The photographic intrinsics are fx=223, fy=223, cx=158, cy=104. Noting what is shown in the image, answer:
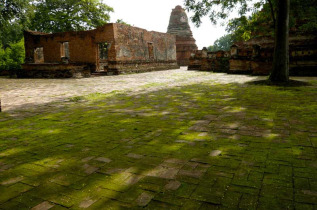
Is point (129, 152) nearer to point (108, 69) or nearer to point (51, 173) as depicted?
point (51, 173)

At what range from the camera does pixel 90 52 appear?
18234mm

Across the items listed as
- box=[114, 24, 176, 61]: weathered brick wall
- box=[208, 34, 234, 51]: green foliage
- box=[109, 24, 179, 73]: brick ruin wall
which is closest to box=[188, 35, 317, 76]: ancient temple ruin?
box=[109, 24, 179, 73]: brick ruin wall

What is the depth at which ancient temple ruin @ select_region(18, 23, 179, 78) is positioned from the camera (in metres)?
16.3

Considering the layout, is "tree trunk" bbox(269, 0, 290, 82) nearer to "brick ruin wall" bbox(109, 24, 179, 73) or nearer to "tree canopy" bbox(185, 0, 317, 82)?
"tree canopy" bbox(185, 0, 317, 82)

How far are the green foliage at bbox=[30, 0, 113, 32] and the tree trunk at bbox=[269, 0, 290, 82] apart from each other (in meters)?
23.9

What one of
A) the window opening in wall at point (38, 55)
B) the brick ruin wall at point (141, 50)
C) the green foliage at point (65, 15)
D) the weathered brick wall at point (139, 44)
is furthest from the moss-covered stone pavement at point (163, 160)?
the green foliage at point (65, 15)

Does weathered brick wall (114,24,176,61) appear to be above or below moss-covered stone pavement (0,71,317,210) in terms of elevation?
above

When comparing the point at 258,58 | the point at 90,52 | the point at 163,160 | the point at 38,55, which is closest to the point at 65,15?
the point at 38,55

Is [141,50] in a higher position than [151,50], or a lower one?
lower

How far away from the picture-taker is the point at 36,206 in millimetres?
1539

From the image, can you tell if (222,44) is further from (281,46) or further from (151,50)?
(281,46)

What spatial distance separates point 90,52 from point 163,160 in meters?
17.7

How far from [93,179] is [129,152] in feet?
1.99

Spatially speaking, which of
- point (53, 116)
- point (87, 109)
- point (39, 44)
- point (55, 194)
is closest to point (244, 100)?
point (87, 109)
